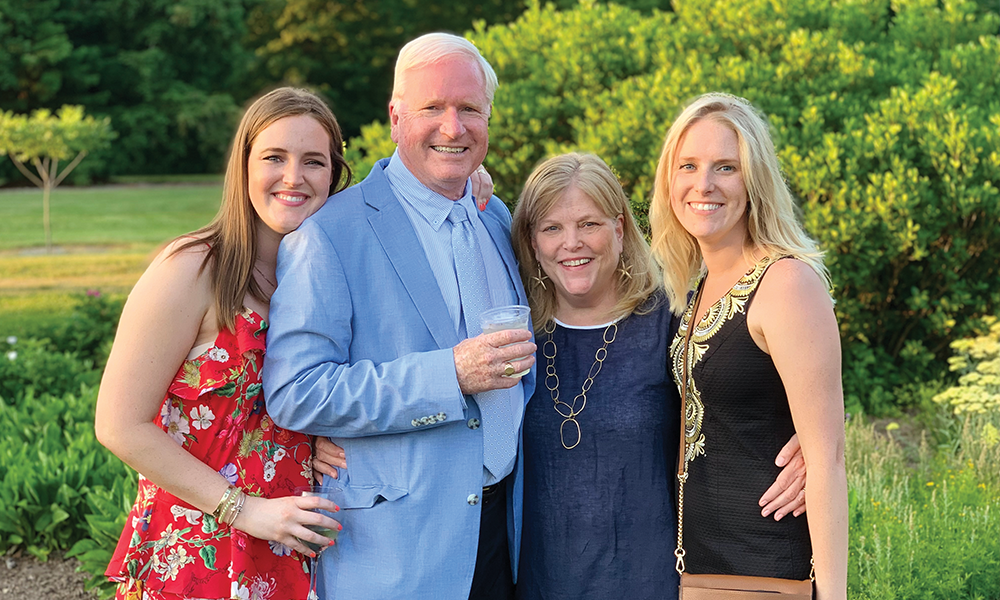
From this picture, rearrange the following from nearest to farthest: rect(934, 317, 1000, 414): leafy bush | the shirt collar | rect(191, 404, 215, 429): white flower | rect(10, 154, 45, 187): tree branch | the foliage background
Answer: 1. rect(191, 404, 215, 429): white flower
2. the shirt collar
3. the foliage background
4. rect(934, 317, 1000, 414): leafy bush
5. rect(10, 154, 45, 187): tree branch

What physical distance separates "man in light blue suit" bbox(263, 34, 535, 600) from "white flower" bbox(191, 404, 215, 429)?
167 millimetres

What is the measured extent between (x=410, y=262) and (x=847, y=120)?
15.4 ft

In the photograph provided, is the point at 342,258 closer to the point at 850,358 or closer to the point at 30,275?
the point at 850,358

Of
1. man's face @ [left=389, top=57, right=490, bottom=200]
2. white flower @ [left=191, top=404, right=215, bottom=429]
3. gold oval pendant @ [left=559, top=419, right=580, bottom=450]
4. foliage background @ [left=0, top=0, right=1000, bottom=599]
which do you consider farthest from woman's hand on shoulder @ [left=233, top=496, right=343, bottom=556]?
foliage background @ [left=0, top=0, right=1000, bottom=599]

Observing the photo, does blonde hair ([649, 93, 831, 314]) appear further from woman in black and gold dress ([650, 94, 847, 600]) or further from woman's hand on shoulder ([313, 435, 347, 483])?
woman's hand on shoulder ([313, 435, 347, 483])

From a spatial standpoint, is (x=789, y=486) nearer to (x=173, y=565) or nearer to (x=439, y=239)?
(x=439, y=239)

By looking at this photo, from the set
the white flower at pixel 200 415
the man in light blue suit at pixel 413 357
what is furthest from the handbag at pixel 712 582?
the white flower at pixel 200 415

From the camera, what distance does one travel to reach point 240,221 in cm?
252

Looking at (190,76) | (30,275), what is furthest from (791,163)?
(190,76)

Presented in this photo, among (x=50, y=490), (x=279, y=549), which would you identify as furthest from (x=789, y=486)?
(x=50, y=490)

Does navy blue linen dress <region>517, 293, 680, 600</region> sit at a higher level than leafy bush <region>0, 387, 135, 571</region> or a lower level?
higher

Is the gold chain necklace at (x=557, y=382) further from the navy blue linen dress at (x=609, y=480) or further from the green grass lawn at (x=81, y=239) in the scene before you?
the green grass lawn at (x=81, y=239)

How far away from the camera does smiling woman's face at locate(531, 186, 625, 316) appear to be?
2.81 m

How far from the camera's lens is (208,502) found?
239cm
